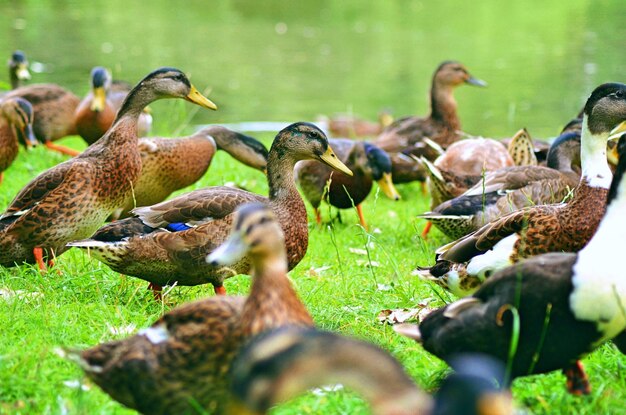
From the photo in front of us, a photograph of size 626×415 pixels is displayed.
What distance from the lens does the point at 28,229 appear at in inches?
226

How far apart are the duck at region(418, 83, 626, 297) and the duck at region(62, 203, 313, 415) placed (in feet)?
6.09

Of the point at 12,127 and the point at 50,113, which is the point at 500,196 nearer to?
the point at 12,127

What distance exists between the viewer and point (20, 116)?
8.67m

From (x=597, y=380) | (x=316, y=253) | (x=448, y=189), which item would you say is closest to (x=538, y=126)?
(x=448, y=189)

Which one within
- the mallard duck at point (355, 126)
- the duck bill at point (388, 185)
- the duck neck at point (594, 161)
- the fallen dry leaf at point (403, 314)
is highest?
the duck neck at point (594, 161)

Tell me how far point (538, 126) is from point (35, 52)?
10388 millimetres

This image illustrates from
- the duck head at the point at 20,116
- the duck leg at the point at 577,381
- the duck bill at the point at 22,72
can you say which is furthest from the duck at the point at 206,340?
the duck bill at the point at 22,72

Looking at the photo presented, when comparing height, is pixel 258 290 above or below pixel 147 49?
above

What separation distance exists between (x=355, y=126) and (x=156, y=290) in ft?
31.3

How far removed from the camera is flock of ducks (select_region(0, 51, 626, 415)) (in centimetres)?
250

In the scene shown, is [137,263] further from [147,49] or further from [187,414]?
[147,49]

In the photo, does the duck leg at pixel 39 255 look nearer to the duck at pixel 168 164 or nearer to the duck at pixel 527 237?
the duck at pixel 168 164

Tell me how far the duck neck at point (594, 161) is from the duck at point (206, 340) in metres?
2.36

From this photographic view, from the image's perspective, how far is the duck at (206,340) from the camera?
3166 mm
